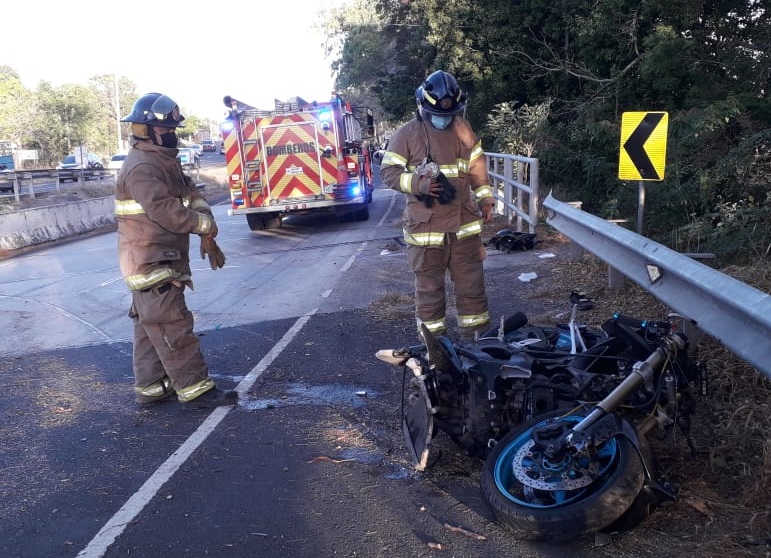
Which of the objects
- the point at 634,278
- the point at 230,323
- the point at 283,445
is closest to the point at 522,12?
the point at 230,323

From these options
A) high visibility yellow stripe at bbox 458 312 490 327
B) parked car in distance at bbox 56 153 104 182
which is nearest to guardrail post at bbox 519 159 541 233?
high visibility yellow stripe at bbox 458 312 490 327

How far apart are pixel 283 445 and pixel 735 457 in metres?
2.41

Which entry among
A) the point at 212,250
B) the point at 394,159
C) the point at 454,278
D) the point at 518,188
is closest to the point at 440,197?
the point at 394,159

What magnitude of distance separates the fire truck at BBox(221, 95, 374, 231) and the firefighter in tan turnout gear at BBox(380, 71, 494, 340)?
10.6 m

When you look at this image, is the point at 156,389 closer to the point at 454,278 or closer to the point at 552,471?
the point at 454,278

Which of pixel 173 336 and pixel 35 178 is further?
pixel 35 178

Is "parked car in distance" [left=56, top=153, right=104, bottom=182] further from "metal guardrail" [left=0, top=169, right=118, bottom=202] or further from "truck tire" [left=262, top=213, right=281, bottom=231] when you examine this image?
"truck tire" [left=262, top=213, right=281, bottom=231]

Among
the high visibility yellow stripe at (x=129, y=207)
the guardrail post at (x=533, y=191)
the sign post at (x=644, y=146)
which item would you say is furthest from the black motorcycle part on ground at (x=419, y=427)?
the guardrail post at (x=533, y=191)

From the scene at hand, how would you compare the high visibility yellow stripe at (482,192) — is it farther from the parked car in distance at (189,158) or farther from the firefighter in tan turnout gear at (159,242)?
the parked car in distance at (189,158)

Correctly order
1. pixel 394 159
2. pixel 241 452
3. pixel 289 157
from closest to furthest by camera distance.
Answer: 1. pixel 241 452
2. pixel 394 159
3. pixel 289 157

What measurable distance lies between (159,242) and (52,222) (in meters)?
15.7

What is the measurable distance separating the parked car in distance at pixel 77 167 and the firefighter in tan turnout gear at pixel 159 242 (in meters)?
26.6

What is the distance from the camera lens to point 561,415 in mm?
3270

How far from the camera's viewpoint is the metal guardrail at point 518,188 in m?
10.7
